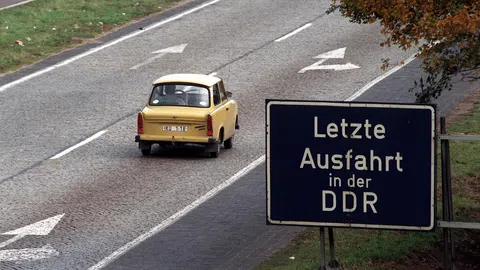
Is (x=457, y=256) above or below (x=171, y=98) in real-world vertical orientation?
below

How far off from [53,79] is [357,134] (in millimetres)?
21505

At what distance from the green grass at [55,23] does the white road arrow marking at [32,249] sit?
14.6 meters

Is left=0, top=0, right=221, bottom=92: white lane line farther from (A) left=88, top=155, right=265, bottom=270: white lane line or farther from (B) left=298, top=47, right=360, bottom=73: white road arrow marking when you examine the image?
(A) left=88, top=155, right=265, bottom=270: white lane line

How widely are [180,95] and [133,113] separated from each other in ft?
12.8

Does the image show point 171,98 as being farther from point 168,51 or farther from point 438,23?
point 168,51

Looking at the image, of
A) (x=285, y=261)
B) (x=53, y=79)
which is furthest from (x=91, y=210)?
(x=53, y=79)

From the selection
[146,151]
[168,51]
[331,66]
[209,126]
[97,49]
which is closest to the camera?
[209,126]

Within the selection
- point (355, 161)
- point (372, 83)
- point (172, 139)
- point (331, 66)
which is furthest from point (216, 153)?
point (355, 161)

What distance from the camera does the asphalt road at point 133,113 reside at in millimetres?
20125

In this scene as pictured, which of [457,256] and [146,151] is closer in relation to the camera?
[457,256]

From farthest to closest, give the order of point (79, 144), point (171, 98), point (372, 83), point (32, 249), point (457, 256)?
point (372, 83) < point (79, 144) < point (171, 98) < point (32, 249) < point (457, 256)

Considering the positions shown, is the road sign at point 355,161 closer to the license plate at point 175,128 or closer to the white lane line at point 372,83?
the license plate at point 175,128

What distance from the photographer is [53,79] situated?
3241 cm

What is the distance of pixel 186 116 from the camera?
24.3m
